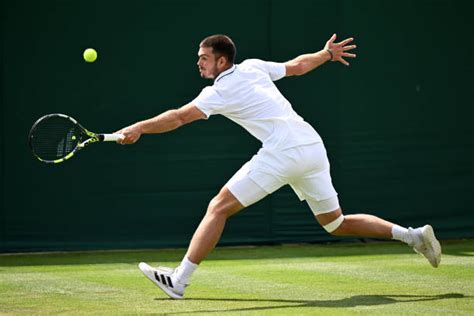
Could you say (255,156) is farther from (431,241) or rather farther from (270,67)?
(431,241)

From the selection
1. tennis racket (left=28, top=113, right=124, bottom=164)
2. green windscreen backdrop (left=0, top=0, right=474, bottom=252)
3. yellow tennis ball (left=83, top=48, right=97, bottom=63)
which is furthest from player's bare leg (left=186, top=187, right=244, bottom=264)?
green windscreen backdrop (left=0, top=0, right=474, bottom=252)

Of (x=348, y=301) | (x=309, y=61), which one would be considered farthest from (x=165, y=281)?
(x=309, y=61)

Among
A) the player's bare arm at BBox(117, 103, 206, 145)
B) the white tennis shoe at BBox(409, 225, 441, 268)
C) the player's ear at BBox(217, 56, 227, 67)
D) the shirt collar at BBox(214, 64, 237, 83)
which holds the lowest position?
the white tennis shoe at BBox(409, 225, 441, 268)

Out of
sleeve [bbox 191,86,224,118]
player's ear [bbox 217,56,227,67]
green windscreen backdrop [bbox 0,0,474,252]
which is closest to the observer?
sleeve [bbox 191,86,224,118]

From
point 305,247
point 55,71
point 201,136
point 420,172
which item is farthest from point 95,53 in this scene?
point 420,172

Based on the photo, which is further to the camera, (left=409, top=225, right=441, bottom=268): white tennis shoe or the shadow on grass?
(left=409, top=225, right=441, bottom=268): white tennis shoe

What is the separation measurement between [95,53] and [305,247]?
2631mm

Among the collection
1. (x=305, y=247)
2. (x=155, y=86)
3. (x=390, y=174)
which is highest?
(x=155, y=86)

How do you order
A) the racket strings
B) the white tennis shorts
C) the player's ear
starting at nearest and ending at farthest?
the white tennis shorts
the player's ear
the racket strings

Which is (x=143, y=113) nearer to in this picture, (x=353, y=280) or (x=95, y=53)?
(x=95, y=53)

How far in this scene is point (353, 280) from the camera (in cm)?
707

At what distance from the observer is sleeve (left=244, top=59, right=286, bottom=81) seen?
647 cm

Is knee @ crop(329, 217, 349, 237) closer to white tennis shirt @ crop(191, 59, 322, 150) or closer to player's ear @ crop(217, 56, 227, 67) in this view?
white tennis shirt @ crop(191, 59, 322, 150)

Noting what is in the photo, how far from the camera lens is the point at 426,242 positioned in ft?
21.4
